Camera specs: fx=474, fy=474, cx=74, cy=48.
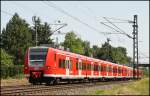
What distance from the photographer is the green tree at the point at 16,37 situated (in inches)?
3878

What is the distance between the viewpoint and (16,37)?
99.7 m

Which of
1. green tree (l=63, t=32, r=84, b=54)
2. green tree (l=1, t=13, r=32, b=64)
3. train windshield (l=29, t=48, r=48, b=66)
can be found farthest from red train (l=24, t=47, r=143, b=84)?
green tree (l=63, t=32, r=84, b=54)

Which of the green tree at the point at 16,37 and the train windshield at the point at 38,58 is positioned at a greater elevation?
the green tree at the point at 16,37

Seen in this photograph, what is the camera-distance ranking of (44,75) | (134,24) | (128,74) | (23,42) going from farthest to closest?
1. (23,42)
2. (128,74)
3. (134,24)
4. (44,75)

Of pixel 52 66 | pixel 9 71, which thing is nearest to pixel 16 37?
pixel 9 71

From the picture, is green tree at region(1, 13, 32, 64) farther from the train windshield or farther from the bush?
the train windshield

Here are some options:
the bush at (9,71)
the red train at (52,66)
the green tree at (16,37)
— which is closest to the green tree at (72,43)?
the green tree at (16,37)

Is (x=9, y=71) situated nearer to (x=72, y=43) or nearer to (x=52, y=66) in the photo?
(x=52, y=66)

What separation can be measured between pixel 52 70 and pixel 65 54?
3443 millimetres

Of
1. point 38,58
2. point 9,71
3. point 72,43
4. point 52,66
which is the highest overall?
point 72,43

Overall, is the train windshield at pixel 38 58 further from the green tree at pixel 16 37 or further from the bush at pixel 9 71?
the green tree at pixel 16 37

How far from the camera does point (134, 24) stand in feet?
166

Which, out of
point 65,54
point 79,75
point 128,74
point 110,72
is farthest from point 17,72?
point 65,54

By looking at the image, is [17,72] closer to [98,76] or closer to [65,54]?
[98,76]
